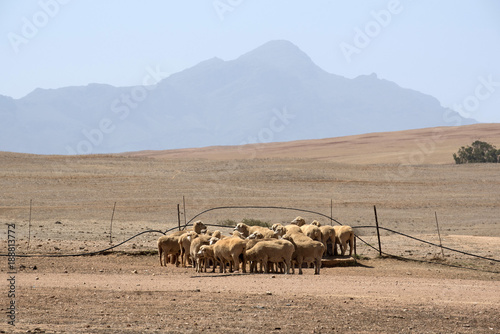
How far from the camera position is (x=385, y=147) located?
10850cm

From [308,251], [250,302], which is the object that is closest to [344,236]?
[308,251]

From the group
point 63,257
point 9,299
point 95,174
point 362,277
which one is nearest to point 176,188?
point 95,174

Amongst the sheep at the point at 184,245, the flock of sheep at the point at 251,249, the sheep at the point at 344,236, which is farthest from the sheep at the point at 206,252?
the sheep at the point at 344,236

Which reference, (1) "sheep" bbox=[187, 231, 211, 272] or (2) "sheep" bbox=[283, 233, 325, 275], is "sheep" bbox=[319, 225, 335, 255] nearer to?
(2) "sheep" bbox=[283, 233, 325, 275]

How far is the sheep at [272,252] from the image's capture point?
16.8 meters

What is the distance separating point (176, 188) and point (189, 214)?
9.97 metres

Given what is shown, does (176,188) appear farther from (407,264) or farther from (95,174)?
(407,264)

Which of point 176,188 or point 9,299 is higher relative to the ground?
point 176,188

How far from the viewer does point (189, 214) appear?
35250 mm

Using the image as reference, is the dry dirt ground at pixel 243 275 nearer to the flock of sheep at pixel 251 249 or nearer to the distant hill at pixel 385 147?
the flock of sheep at pixel 251 249

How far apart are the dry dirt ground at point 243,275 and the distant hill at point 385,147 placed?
32977 mm

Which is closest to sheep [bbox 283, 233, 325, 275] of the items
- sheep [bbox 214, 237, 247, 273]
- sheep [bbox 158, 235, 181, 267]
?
sheep [bbox 214, 237, 247, 273]

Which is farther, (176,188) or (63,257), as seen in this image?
(176,188)

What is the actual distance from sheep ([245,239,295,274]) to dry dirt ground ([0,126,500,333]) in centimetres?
60
